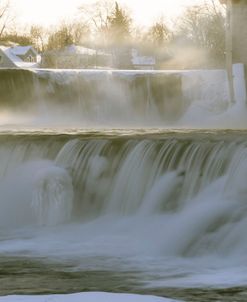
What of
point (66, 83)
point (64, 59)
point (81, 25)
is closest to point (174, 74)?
point (66, 83)

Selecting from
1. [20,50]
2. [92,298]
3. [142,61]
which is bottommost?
[142,61]

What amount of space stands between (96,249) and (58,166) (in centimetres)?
378

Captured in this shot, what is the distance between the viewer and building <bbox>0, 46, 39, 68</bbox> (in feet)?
214

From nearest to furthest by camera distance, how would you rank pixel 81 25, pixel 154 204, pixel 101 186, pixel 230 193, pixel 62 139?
pixel 230 193, pixel 154 204, pixel 101 186, pixel 62 139, pixel 81 25

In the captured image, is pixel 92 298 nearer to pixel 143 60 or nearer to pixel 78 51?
pixel 78 51

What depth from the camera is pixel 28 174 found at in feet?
49.3

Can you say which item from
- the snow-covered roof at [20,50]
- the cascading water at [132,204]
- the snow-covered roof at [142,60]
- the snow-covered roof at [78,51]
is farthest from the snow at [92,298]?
the snow-covered roof at [142,60]

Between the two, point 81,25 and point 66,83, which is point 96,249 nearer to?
point 66,83

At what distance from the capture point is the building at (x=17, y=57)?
65375 millimetres

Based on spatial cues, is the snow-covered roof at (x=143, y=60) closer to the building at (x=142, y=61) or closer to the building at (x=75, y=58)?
the building at (x=142, y=61)

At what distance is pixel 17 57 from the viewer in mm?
72375

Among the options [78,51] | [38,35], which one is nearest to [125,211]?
[78,51]

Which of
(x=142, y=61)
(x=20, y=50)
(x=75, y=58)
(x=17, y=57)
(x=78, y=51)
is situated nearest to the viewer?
(x=75, y=58)

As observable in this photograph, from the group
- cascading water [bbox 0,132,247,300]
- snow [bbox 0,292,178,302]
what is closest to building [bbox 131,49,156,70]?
cascading water [bbox 0,132,247,300]
